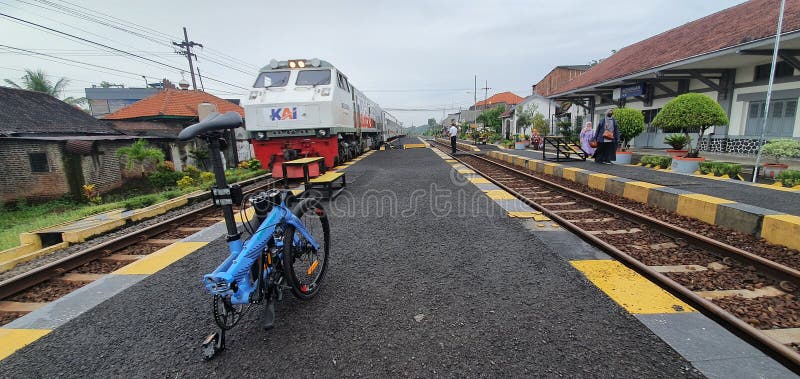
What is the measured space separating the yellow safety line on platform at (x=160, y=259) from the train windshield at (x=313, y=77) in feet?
22.7

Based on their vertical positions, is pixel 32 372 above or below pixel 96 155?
below

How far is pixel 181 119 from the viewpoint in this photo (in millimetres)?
19422

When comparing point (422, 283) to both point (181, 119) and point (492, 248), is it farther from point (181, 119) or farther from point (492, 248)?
point (181, 119)

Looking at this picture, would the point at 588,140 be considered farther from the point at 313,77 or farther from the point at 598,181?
the point at 313,77

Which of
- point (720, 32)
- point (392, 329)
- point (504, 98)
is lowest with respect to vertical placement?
point (392, 329)

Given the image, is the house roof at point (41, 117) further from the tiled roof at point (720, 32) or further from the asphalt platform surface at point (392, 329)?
the tiled roof at point (720, 32)

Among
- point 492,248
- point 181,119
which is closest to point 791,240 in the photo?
point 492,248

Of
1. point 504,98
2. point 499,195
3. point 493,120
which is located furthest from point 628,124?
point 504,98

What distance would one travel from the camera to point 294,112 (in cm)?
869

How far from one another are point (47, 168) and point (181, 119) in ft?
31.6

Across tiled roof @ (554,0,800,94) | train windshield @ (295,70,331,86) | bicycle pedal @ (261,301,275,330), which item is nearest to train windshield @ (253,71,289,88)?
train windshield @ (295,70,331,86)

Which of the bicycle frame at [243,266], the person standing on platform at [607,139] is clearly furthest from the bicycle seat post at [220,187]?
the person standing on platform at [607,139]

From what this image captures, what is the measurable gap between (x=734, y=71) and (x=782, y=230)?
1359 cm

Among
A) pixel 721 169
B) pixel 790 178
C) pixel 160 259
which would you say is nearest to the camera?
pixel 160 259
